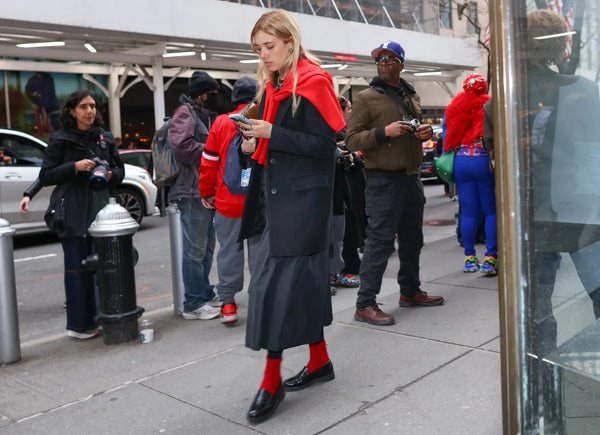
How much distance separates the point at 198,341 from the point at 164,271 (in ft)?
11.1

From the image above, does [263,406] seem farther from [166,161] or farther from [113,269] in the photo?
[166,161]

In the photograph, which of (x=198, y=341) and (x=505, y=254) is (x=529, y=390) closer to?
(x=505, y=254)

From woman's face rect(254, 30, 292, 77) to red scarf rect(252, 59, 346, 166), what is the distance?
0.26ft

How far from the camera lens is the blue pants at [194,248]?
5363 millimetres

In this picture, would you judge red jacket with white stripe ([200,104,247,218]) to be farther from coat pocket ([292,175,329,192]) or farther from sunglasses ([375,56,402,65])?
coat pocket ([292,175,329,192])

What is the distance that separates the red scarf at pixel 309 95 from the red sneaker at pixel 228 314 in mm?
1937

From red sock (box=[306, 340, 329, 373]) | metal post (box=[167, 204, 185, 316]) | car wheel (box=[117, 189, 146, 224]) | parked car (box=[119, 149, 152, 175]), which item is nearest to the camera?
red sock (box=[306, 340, 329, 373])

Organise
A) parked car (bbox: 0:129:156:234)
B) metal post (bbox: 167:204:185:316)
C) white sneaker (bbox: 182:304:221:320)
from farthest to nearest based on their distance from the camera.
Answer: parked car (bbox: 0:129:156:234), metal post (bbox: 167:204:185:316), white sneaker (bbox: 182:304:221:320)

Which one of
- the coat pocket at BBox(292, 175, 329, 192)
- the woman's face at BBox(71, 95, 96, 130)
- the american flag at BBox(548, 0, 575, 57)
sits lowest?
the coat pocket at BBox(292, 175, 329, 192)

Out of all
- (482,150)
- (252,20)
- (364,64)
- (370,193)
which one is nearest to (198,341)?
(370,193)

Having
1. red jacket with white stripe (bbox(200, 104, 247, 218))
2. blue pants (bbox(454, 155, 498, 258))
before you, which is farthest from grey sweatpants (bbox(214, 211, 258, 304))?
blue pants (bbox(454, 155, 498, 258))

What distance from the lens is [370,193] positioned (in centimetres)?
484

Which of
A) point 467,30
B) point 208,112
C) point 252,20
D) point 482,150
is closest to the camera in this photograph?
point 208,112

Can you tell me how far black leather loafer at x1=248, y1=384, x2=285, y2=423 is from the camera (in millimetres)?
3234
